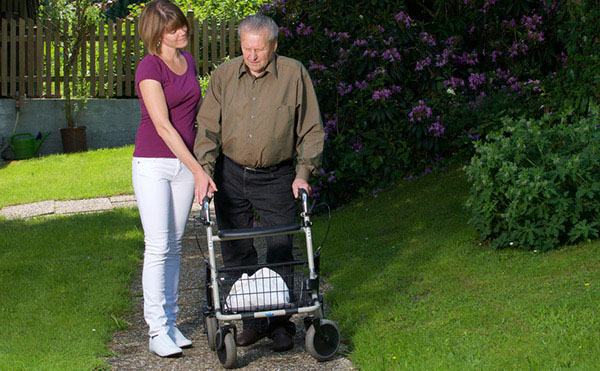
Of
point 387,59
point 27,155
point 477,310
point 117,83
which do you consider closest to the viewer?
point 477,310

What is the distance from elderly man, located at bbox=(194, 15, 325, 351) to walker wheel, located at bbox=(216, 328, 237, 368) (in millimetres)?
335

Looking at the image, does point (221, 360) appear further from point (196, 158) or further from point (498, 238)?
point (498, 238)

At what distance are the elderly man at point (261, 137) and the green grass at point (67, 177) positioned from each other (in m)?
5.51

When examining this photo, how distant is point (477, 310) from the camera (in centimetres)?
433

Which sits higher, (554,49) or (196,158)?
(554,49)

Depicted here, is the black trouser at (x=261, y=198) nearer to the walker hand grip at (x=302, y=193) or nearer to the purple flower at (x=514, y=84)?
the walker hand grip at (x=302, y=193)

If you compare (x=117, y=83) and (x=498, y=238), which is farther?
(x=117, y=83)

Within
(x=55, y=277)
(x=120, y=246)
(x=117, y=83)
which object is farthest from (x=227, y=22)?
(x=55, y=277)

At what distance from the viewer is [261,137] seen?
3932 mm

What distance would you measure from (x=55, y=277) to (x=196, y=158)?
7.56ft

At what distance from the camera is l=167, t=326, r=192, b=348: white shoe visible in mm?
4250

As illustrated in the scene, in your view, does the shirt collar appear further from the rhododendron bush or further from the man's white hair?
the rhododendron bush

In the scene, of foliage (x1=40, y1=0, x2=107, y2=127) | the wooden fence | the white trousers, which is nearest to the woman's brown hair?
the white trousers

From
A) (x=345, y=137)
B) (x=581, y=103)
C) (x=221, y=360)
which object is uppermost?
(x=581, y=103)
